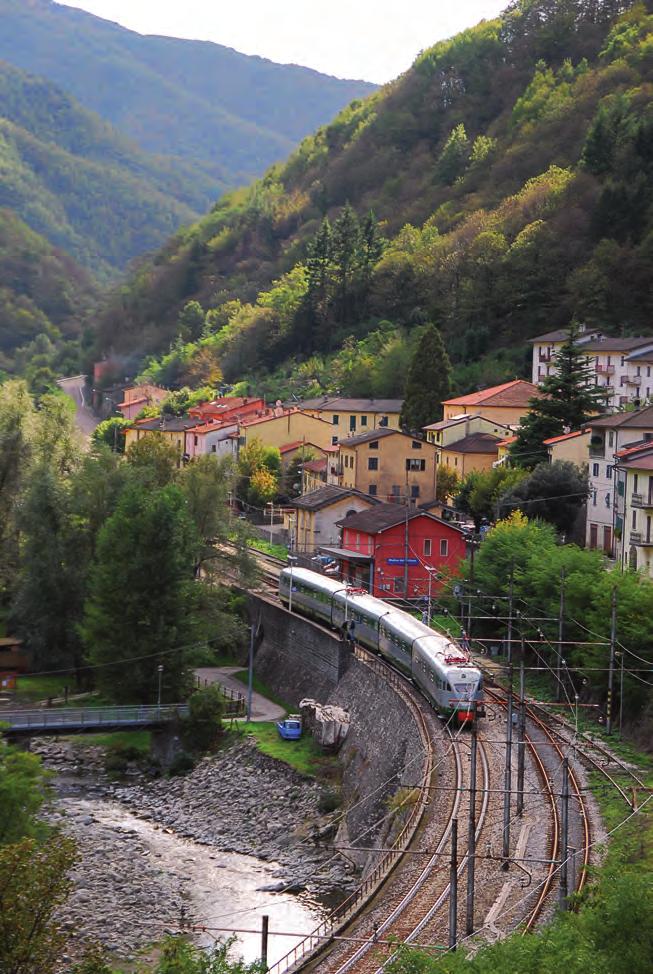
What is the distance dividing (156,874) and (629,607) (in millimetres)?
14573

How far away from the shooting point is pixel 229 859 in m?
42.7

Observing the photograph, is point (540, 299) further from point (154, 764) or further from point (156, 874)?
point (156, 874)

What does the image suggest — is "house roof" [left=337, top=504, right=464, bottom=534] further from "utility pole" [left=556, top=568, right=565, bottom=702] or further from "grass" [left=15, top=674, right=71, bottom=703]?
"utility pole" [left=556, top=568, right=565, bottom=702]

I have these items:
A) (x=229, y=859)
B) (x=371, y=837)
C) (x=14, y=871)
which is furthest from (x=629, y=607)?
(x=14, y=871)

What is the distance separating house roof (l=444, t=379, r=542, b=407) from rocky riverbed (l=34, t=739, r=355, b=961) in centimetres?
3942

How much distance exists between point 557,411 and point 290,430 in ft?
92.6

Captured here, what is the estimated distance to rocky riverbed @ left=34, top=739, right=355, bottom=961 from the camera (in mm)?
37312

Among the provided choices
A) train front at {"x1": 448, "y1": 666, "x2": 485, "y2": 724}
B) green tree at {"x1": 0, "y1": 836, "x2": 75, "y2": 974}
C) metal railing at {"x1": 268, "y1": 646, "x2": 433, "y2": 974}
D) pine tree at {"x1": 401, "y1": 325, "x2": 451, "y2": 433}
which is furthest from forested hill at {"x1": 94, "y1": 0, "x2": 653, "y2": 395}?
green tree at {"x1": 0, "y1": 836, "x2": 75, "y2": 974}

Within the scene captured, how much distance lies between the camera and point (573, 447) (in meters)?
66.4

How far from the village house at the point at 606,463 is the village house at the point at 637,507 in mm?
3228

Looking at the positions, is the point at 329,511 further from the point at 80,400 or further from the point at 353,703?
the point at 80,400

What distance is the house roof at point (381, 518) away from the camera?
64188 mm

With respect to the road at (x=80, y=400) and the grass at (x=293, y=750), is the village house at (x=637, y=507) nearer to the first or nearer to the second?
the grass at (x=293, y=750)

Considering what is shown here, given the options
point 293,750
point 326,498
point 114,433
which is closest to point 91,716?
point 293,750
